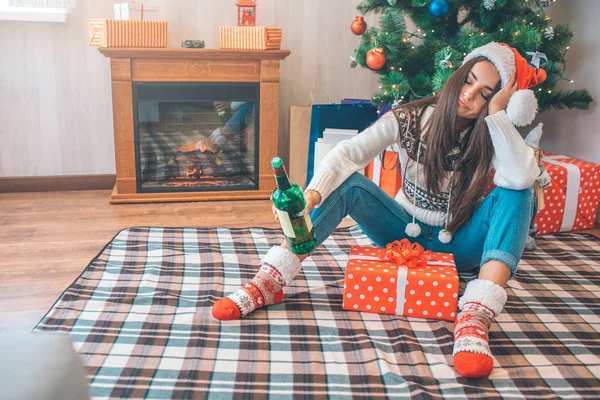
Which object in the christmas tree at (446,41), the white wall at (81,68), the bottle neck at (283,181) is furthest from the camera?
the white wall at (81,68)

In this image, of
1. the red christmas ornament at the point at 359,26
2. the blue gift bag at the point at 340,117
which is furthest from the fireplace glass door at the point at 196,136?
the red christmas ornament at the point at 359,26

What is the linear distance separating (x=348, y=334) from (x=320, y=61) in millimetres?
2146

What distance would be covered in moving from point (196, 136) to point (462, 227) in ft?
5.61

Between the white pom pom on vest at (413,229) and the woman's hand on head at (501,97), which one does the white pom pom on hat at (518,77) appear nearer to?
the woman's hand on head at (501,97)

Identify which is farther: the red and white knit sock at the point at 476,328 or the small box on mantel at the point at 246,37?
the small box on mantel at the point at 246,37

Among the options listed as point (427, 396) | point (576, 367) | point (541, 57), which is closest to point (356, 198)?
point (427, 396)

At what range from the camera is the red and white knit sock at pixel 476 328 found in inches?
55.2

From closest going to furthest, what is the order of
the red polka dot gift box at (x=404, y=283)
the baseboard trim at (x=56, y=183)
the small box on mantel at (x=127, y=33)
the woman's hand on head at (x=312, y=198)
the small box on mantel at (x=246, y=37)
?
the woman's hand on head at (x=312, y=198)
the red polka dot gift box at (x=404, y=283)
the small box on mantel at (x=127, y=33)
the small box on mantel at (x=246, y=37)
the baseboard trim at (x=56, y=183)

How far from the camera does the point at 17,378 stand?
613mm

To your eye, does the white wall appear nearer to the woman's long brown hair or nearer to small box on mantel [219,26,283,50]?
small box on mantel [219,26,283,50]

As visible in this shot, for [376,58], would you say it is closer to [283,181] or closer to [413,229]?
[413,229]

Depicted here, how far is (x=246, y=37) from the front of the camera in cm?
293

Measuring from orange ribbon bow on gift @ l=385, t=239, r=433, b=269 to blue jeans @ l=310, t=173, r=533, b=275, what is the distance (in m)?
0.10

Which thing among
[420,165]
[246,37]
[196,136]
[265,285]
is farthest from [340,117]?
[265,285]
